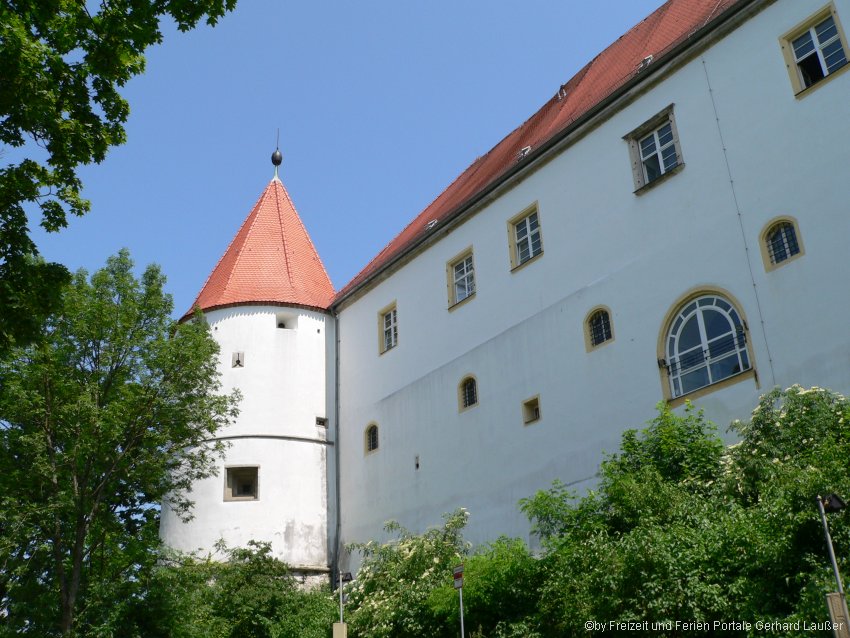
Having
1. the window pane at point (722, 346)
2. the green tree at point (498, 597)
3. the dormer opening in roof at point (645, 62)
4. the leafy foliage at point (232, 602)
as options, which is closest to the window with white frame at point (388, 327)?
the leafy foliage at point (232, 602)

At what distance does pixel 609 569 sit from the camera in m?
12.3

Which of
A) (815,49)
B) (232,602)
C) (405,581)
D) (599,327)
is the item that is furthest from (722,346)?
(232,602)

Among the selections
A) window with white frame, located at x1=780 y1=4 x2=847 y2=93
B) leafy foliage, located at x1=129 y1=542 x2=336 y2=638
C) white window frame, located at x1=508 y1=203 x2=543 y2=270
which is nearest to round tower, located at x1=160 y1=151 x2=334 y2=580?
leafy foliage, located at x1=129 y1=542 x2=336 y2=638

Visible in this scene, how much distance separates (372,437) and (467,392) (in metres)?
4.07

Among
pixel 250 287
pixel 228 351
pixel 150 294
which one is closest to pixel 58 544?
pixel 150 294

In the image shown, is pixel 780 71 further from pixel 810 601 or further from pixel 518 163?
pixel 810 601

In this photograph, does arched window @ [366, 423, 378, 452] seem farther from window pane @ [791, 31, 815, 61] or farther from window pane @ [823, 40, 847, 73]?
window pane @ [823, 40, 847, 73]

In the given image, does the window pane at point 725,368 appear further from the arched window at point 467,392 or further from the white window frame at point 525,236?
the arched window at point 467,392

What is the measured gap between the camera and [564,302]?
61.9ft

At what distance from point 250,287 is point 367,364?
13.8 ft

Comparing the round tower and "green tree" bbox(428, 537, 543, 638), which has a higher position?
the round tower

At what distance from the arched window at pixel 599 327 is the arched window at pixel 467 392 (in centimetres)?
354

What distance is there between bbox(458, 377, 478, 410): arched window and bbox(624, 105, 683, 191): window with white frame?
572 centimetres

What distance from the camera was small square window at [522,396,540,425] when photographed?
19.0m
